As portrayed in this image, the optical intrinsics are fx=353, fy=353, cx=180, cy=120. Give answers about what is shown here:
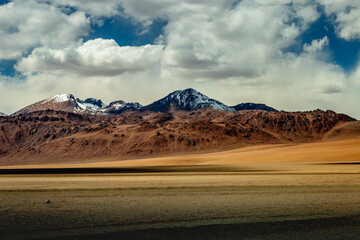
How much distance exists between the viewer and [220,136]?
14500cm

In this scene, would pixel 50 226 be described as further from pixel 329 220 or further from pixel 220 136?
pixel 220 136

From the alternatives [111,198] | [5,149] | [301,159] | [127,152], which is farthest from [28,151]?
[111,198]

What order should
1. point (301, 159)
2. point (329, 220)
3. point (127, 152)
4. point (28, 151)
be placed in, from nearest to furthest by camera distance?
point (329, 220), point (301, 159), point (127, 152), point (28, 151)

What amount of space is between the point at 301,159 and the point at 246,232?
4511 cm

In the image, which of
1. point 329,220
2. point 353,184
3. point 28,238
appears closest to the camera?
point 28,238

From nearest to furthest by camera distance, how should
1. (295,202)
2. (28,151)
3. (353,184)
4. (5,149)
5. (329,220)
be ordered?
1. (329,220)
2. (295,202)
3. (353,184)
4. (28,151)
5. (5,149)

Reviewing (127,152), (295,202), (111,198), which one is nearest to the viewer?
(295,202)

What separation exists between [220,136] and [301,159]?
307 feet

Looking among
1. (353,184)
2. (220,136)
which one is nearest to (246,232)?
(353,184)

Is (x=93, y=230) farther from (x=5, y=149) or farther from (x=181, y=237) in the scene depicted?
(x=5, y=149)

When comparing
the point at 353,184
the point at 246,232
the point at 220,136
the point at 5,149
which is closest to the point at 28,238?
the point at 246,232

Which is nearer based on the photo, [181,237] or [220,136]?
[181,237]

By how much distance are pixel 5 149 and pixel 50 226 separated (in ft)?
552

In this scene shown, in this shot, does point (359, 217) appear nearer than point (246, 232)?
No
